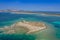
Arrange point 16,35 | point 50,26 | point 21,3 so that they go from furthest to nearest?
point 21,3
point 50,26
point 16,35

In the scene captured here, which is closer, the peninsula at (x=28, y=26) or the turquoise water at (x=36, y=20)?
the turquoise water at (x=36, y=20)

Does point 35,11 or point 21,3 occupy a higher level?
point 21,3

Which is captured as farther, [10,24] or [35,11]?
[35,11]

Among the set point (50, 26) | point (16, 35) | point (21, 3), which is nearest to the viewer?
point (16, 35)

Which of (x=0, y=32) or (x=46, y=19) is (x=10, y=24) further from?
(x=46, y=19)

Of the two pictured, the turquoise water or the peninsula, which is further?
the peninsula

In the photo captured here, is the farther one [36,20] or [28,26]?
[36,20]

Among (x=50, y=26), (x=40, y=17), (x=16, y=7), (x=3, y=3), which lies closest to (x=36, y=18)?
(x=40, y=17)

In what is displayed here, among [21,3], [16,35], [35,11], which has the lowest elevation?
[16,35]
